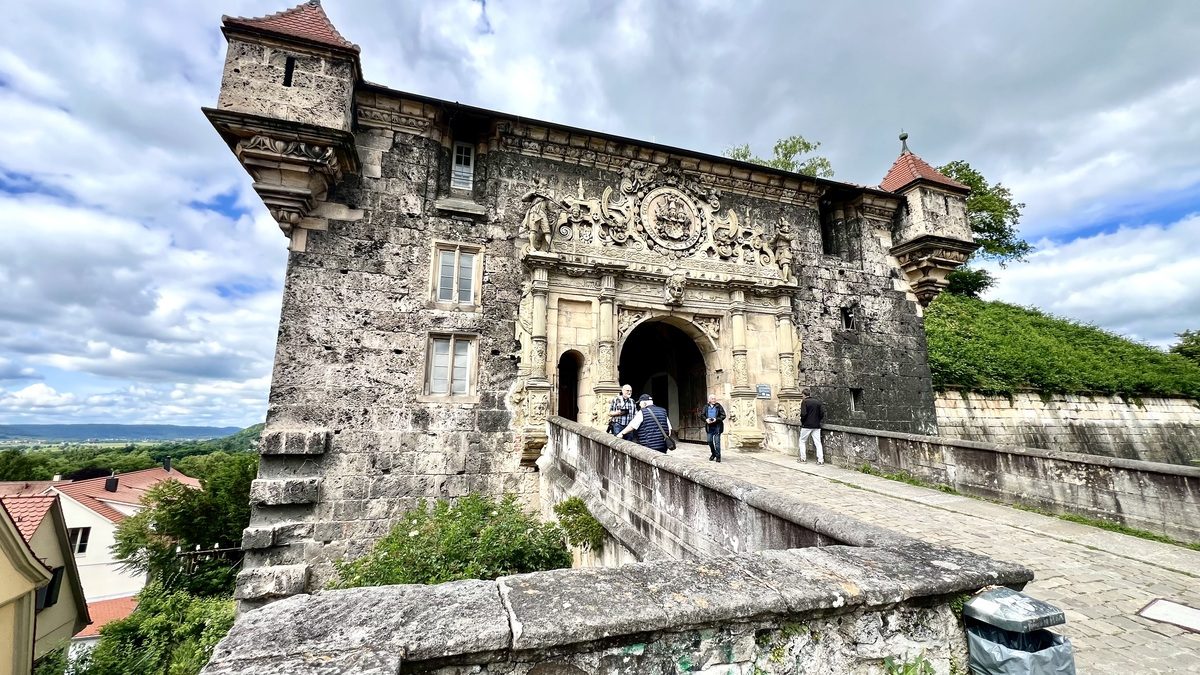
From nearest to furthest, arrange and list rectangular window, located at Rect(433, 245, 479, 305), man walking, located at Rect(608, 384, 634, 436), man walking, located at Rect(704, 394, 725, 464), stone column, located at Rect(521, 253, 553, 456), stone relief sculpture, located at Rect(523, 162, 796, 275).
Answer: man walking, located at Rect(608, 384, 634, 436) → man walking, located at Rect(704, 394, 725, 464) → stone column, located at Rect(521, 253, 553, 456) → rectangular window, located at Rect(433, 245, 479, 305) → stone relief sculpture, located at Rect(523, 162, 796, 275)

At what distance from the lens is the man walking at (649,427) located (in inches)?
301

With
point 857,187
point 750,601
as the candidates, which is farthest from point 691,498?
point 857,187

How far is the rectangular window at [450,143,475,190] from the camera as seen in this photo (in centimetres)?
1046

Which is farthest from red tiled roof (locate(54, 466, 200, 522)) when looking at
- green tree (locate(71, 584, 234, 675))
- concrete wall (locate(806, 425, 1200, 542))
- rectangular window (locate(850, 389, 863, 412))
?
concrete wall (locate(806, 425, 1200, 542))

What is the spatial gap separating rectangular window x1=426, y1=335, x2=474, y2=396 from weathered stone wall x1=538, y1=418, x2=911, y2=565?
2.77 m

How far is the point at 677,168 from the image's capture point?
11914 millimetres

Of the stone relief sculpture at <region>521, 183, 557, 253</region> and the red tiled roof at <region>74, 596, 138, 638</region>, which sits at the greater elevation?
the stone relief sculpture at <region>521, 183, 557, 253</region>

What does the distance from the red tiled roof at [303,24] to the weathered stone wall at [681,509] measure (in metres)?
8.32

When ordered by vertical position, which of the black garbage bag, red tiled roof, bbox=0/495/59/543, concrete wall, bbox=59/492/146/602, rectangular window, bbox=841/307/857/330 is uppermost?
rectangular window, bbox=841/307/857/330

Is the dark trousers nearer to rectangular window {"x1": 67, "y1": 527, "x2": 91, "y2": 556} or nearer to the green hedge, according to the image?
the green hedge

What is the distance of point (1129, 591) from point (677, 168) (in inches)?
410

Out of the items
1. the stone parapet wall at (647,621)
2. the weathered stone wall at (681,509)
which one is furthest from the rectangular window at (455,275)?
the stone parapet wall at (647,621)

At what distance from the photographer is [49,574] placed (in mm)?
11695

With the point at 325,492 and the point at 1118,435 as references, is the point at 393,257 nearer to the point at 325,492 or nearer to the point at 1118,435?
the point at 325,492
